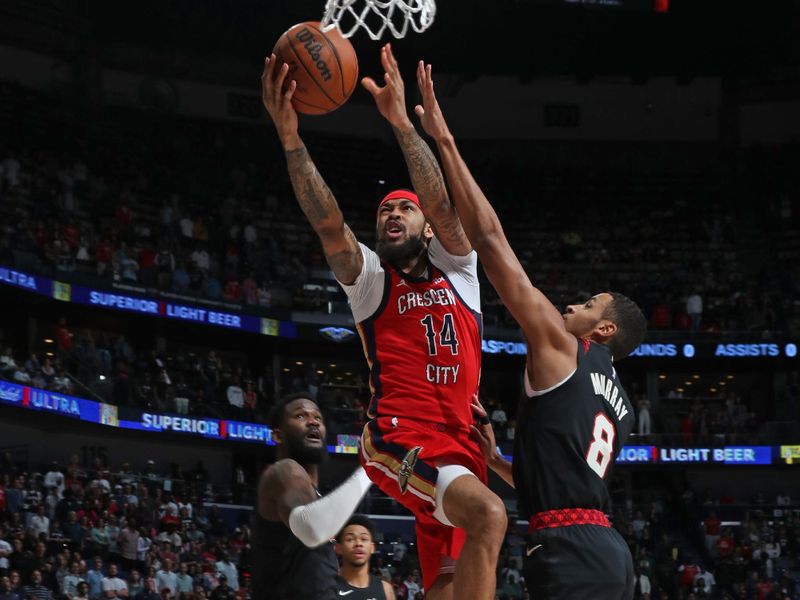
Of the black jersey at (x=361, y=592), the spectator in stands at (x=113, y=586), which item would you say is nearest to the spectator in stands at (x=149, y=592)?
the spectator in stands at (x=113, y=586)

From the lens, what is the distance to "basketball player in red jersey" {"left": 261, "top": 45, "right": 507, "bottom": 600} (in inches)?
253

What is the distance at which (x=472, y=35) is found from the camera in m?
32.0

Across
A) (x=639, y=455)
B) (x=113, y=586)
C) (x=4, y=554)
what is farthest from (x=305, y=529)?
(x=639, y=455)

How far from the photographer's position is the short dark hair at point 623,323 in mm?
6047

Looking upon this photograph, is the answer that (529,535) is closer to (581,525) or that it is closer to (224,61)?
(581,525)

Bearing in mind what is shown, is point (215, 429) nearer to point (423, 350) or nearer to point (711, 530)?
point (711, 530)

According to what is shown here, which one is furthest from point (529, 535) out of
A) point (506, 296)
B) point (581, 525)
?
point (506, 296)

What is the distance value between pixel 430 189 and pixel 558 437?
1.62 meters

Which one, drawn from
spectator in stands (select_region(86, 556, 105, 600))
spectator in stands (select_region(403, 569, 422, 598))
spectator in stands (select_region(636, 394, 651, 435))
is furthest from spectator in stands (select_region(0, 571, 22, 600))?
spectator in stands (select_region(636, 394, 651, 435))

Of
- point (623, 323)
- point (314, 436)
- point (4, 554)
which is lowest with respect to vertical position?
point (314, 436)

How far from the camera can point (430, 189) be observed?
664 cm

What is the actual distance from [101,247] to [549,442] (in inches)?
886

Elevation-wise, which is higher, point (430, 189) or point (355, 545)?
point (430, 189)

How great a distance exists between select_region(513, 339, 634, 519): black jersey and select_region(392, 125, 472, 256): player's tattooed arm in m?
1.24
